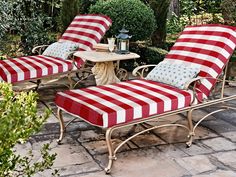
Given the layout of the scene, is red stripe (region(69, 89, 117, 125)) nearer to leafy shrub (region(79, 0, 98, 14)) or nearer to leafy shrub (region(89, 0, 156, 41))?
leafy shrub (region(89, 0, 156, 41))

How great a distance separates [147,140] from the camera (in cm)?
389

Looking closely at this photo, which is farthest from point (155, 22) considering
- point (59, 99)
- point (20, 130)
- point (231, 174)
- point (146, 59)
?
point (20, 130)

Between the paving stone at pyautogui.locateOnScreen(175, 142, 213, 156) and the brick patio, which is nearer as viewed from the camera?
the brick patio

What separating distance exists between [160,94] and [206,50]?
84 cm

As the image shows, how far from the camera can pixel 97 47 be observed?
4914 millimetres

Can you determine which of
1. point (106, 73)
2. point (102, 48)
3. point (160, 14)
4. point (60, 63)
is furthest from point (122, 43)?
point (160, 14)

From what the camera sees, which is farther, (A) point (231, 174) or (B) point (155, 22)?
(B) point (155, 22)

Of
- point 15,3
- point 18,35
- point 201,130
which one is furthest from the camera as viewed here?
point 18,35

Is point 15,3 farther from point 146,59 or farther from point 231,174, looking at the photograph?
point 231,174

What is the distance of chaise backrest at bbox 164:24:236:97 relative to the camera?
4.02 m

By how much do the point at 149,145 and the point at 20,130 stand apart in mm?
2311

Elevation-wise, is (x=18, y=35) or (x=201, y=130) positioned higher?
(x=18, y=35)

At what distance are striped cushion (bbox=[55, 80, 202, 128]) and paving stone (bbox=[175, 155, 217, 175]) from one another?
18.7 inches

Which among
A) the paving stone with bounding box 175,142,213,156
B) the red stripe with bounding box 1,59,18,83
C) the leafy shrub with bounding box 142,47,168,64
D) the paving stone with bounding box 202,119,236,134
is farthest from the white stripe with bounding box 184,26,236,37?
the leafy shrub with bounding box 142,47,168,64
